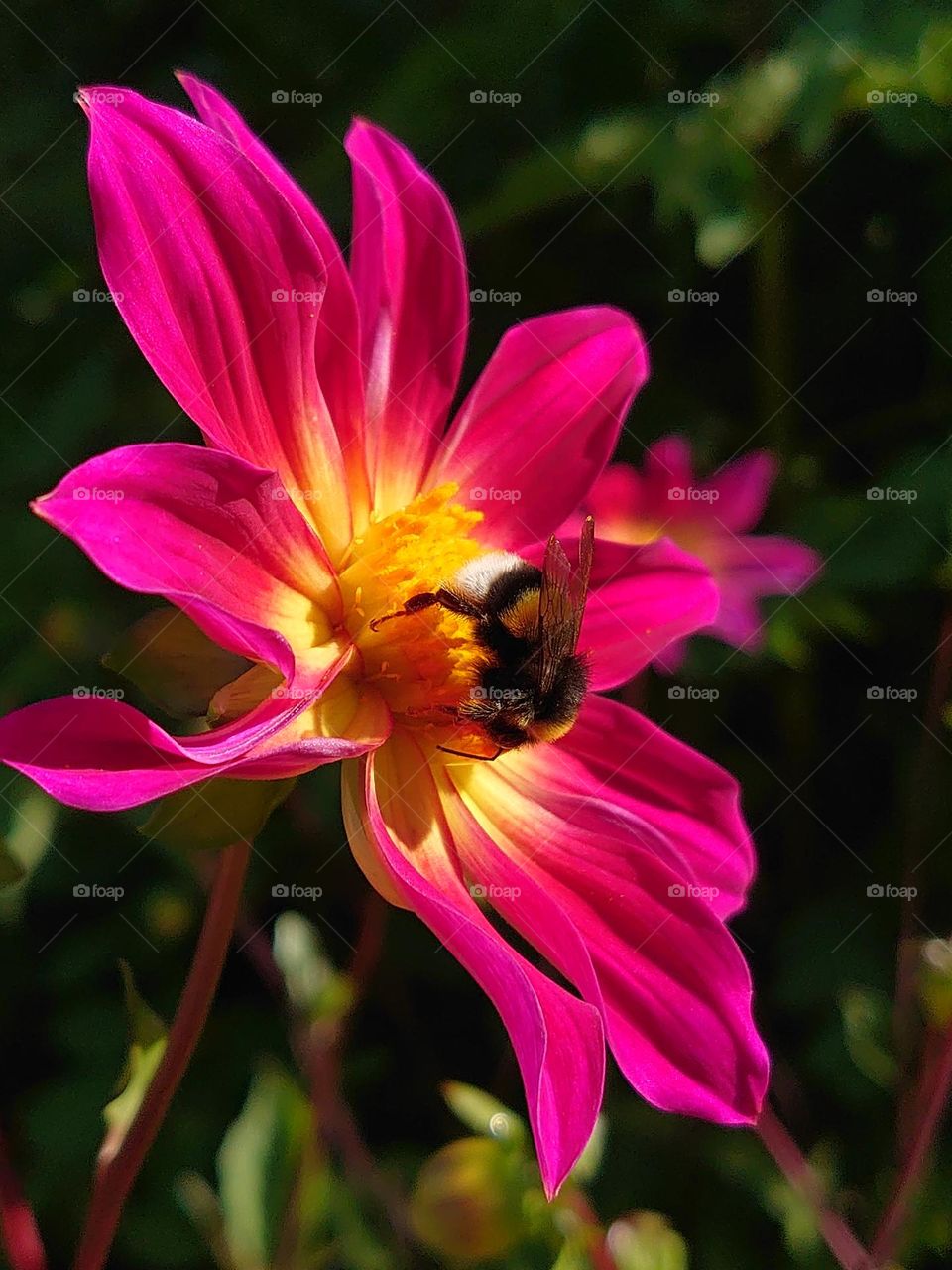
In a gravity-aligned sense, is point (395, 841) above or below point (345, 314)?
below

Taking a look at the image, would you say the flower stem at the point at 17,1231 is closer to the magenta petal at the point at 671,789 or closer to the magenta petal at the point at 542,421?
the magenta petal at the point at 671,789

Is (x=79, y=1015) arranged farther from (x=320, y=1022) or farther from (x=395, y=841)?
(x=395, y=841)

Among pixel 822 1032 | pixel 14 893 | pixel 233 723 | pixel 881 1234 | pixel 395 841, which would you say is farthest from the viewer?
pixel 822 1032

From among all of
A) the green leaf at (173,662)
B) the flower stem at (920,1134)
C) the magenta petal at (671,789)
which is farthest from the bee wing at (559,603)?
the flower stem at (920,1134)

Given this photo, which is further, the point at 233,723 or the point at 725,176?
the point at 725,176

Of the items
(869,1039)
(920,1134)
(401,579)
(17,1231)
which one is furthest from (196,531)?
(869,1039)

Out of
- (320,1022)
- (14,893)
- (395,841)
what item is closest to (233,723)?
(395,841)

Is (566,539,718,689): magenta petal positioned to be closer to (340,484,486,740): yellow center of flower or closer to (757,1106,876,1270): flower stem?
(340,484,486,740): yellow center of flower

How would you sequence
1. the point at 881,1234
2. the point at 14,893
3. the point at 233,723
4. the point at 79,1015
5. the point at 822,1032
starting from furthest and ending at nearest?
1. the point at 822,1032
2. the point at 79,1015
3. the point at 14,893
4. the point at 881,1234
5. the point at 233,723
